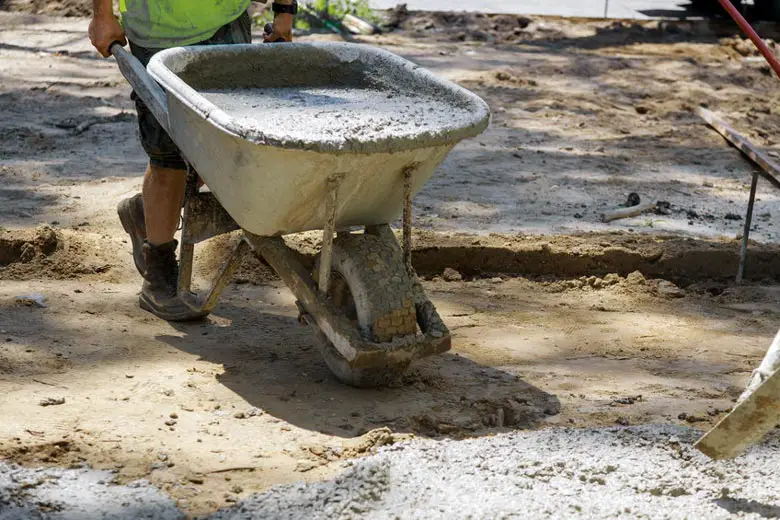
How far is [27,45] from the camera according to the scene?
9500 millimetres

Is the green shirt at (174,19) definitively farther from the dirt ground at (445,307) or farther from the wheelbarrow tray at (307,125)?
the dirt ground at (445,307)

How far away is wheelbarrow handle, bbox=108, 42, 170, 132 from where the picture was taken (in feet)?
11.7

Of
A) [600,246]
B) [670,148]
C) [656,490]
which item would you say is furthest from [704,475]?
[670,148]

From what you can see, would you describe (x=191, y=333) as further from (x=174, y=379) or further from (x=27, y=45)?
(x=27, y=45)

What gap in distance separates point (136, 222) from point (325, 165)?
5.19 ft

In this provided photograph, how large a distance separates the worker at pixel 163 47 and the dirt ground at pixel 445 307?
0.15m

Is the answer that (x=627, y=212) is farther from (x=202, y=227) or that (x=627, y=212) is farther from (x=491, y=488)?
(x=491, y=488)

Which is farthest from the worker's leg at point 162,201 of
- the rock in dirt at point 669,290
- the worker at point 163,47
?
the rock in dirt at point 669,290

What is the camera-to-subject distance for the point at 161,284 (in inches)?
163

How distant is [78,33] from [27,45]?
0.66 m

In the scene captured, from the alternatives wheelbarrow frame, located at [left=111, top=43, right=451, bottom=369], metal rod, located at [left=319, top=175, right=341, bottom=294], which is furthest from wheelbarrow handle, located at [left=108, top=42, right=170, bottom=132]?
metal rod, located at [left=319, top=175, right=341, bottom=294]

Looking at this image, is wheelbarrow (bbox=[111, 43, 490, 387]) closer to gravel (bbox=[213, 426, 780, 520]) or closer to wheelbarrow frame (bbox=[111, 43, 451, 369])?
wheelbarrow frame (bbox=[111, 43, 451, 369])

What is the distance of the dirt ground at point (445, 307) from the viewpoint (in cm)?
314

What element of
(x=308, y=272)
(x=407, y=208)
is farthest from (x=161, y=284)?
(x=407, y=208)
